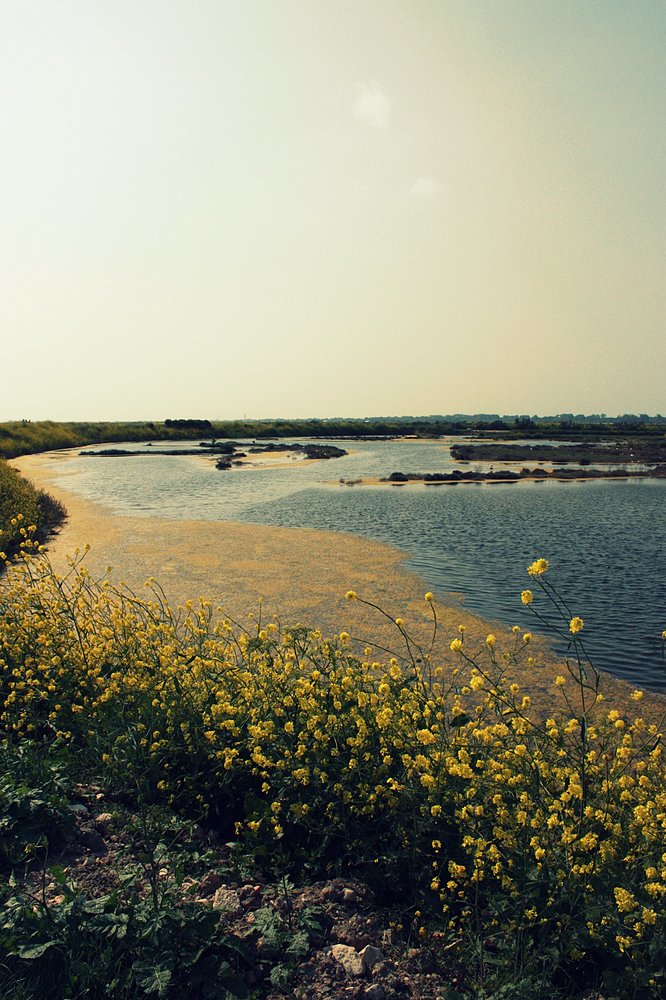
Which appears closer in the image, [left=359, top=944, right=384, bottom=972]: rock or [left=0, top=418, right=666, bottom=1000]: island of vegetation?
[left=0, top=418, right=666, bottom=1000]: island of vegetation

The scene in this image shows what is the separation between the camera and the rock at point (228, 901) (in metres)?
3.18

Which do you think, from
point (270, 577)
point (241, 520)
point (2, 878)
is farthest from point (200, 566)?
point (2, 878)

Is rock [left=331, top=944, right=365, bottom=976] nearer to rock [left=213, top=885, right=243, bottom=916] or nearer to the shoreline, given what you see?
rock [left=213, top=885, right=243, bottom=916]

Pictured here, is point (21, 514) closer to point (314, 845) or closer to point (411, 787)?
point (314, 845)

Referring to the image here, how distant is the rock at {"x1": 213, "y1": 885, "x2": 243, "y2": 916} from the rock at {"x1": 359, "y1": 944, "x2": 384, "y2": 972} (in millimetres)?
686

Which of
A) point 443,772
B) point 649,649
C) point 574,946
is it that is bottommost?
point 649,649

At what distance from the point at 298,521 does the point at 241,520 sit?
192 cm

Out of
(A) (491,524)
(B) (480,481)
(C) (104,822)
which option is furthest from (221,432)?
(C) (104,822)

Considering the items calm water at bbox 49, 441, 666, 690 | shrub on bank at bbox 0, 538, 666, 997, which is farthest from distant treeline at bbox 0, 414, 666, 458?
shrub on bank at bbox 0, 538, 666, 997

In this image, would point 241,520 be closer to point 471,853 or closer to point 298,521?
point 298,521

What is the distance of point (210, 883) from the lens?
3391 mm

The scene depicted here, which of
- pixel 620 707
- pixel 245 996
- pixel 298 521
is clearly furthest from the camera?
pixel 298 521

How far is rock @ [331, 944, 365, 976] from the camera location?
2.86 meters

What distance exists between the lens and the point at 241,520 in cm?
2047
